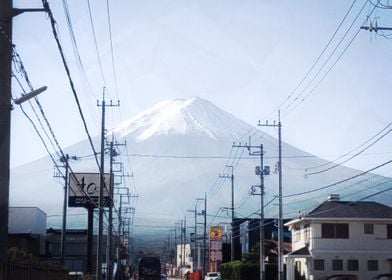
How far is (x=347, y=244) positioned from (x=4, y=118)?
54919mm

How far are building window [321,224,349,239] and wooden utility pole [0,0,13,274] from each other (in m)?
53.6

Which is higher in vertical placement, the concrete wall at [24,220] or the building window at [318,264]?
the concrete wall at [24,220]

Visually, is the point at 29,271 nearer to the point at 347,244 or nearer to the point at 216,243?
the point at 347,244

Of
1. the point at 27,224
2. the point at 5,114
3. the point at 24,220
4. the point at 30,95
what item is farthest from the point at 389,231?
the point at 5,114

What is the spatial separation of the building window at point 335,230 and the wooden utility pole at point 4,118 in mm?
53554

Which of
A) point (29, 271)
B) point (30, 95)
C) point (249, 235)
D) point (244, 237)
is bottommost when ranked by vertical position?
point (29, 271)

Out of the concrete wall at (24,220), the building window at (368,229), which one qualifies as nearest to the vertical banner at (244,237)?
the building window at (368,229)

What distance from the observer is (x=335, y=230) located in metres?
63.6

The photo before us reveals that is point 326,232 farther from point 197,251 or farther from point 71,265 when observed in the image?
point 197,251

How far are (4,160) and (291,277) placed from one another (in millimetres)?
58284

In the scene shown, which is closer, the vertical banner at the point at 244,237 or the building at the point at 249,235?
the building at the point at 249,235

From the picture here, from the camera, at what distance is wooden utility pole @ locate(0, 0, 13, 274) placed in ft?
39.2

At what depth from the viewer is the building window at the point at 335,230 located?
208 feet

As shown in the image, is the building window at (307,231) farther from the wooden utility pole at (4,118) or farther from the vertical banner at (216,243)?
the wooden utility pole at (4,118)
